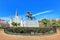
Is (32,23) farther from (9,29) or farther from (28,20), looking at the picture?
(9,29)

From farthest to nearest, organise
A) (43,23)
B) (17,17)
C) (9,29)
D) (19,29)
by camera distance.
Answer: (17,17)
(43,23)
(9,29)
(19,29)

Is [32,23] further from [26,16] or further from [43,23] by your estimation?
[43,23]

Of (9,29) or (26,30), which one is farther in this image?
(9,29)

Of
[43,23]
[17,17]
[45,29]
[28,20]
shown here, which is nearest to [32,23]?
[28,20]

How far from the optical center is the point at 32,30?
22.2 m

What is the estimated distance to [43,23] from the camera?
116 feet

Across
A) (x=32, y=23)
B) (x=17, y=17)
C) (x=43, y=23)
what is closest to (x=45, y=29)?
(x=32, y=23)

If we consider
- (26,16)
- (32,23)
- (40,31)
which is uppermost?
(26,16)

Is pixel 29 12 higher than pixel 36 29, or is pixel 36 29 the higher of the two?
pixel 29 12

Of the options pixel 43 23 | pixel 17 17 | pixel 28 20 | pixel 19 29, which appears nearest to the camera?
pixel 19 29

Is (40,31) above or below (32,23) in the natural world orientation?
below

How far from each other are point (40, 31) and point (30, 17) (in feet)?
19.6

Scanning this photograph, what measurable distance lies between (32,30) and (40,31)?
171 centimetres

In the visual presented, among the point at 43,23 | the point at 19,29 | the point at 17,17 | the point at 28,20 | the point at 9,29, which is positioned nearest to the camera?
the point at 19,29
